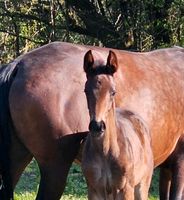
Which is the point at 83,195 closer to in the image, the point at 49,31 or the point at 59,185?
the point at 59,185

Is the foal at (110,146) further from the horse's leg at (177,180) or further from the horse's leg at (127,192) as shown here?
the horse's leg at (177,180)

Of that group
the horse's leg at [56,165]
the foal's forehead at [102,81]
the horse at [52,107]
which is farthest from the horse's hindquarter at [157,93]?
the foal's forehead at [102,81]

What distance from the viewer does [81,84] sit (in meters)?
5.46

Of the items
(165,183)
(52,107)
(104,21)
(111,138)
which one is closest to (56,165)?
(52,107)

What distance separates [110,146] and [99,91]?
23.7 inches

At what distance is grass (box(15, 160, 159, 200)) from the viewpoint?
8.04m

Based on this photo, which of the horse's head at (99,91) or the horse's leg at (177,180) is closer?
the horse's head at (99,91)

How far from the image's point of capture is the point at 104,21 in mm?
15164

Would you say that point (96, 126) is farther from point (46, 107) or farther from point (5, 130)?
point (5, 130)

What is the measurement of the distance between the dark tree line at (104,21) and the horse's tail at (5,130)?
836 cm

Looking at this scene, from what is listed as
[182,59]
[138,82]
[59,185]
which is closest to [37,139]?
[59,185]

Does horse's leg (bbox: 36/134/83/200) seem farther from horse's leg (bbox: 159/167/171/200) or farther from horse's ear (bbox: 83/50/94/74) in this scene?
horse's leg (bbox: 159/167/171/200)

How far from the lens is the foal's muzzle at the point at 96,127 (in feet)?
14.7

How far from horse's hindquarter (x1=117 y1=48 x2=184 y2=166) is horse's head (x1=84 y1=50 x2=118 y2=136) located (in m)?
0.98
